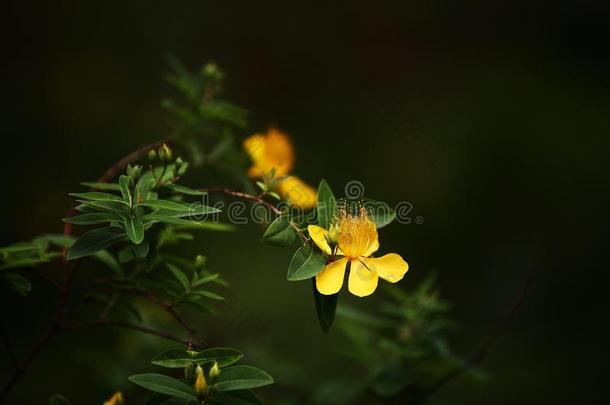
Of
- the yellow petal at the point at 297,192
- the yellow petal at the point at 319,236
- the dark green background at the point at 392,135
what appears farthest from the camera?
the dark green background at the point at 392,135

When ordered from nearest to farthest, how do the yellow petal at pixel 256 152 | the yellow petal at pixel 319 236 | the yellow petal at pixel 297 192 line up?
the yellow petal at pixel 319 236
the yellow petal at pixel 297 192
the yellow petal at pixel 256 152

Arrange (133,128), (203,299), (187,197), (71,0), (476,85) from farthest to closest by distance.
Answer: (476,85) < (71,0) < (133,128) < (187,197) < (203,299)

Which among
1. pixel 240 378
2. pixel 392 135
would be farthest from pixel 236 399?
pixel 392 135

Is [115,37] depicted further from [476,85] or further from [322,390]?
[322,390]

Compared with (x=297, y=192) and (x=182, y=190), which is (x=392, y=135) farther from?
(x=182, y=190)

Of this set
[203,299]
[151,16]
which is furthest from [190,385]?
[151,16]

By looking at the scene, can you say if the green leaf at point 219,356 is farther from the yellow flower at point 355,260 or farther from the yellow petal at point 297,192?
the yellow petal at point 297,192

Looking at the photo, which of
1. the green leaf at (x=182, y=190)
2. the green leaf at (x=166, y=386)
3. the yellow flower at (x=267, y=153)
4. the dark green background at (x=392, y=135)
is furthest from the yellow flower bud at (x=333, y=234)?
the dark green background at (x=392, y=135)

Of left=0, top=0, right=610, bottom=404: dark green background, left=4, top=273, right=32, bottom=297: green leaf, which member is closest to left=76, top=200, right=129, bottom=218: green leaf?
left=4, top=273, right=32, bottom=297: green leaf
